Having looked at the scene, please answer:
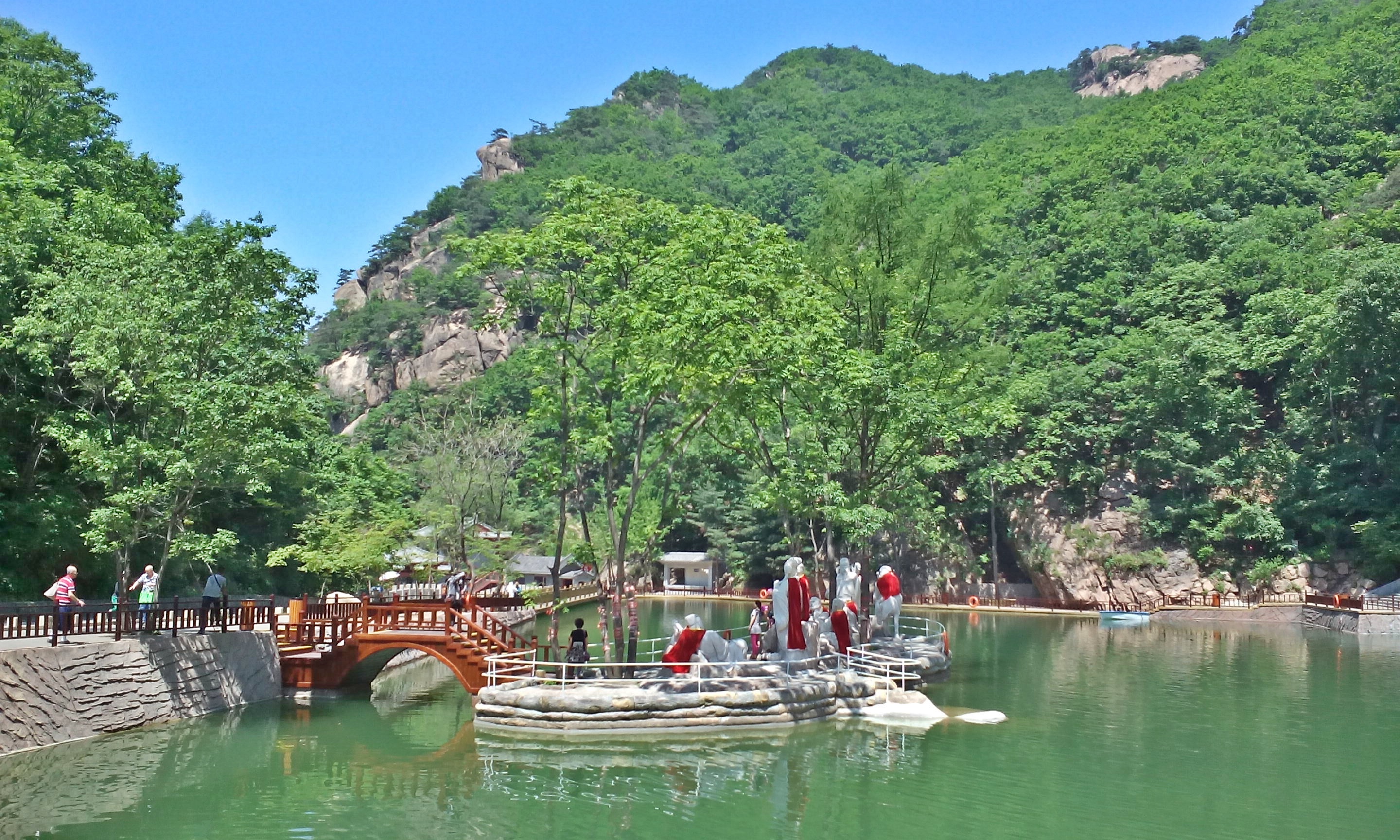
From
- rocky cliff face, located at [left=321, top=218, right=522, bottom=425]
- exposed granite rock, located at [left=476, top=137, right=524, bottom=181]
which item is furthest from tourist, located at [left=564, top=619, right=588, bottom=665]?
exposed granite rock, located at [left=476, top=137, right=524, bottom=181]

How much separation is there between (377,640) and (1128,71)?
156m

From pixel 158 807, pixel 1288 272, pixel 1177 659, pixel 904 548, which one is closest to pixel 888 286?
pixel 1177 659

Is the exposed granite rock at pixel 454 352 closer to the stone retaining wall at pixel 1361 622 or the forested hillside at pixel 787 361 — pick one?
the forested hillside at pixel 787 361

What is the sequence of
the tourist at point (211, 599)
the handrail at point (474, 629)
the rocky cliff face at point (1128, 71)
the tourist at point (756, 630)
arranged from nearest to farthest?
the tourist at point (211, 599) < the handrail at point (474, 629) < the tourist at point (756, 630) < the rocky cliff face at point (1128, 71)

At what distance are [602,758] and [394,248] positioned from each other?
4334 inches

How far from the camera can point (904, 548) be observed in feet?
202

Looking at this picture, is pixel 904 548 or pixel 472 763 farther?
pixel 904 548

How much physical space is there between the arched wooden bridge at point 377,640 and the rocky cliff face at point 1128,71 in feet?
435

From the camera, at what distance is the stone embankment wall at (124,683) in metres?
18.7

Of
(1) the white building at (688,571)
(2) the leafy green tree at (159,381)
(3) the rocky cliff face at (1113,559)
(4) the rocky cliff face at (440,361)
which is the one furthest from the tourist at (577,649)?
(4) the rocky cliff face at (440,361)

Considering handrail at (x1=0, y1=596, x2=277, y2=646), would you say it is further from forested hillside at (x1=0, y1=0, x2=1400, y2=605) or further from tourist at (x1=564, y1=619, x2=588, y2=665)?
tourist at (x1=564, y1=619, x2=588, y2=665)

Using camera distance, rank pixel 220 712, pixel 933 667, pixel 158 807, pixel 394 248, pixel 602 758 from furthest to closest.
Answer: pixel 394 248 → pixel 933 667 → pixel 220 712 → pixel 602 758 → pixel 158 807

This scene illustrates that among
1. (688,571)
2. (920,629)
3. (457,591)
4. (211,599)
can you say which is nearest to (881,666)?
(920,629)

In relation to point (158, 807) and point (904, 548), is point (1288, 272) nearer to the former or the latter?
point (904, 548)
